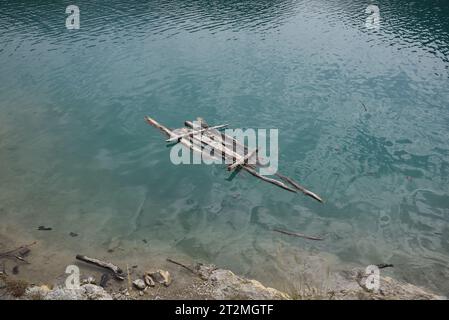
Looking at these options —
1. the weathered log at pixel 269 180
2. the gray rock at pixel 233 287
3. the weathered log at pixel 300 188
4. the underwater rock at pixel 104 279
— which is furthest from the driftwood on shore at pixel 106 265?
the weathered log at pixel 300 188

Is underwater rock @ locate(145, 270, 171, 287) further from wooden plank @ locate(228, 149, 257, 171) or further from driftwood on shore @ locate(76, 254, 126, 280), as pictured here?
wooden plank @ locate(228, 149, 257, 171)

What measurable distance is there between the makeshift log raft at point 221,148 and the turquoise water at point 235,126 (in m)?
0.87

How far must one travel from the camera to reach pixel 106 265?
59.4 ft

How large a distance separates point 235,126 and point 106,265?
1721 centimetres

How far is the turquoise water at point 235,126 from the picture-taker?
2070cm

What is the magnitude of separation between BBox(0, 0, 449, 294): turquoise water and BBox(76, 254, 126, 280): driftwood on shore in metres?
1.26

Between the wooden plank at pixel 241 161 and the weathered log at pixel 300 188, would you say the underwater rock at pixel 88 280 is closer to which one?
the wooden plank at pixel 241 161

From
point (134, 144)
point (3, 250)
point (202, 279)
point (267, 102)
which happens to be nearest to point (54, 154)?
point (134, 144)

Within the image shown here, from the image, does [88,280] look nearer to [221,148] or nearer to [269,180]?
[269,180]

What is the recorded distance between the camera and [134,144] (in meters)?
29.6

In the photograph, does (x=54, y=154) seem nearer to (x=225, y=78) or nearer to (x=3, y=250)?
(x=3, y=250)

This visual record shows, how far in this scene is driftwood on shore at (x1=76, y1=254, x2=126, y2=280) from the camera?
1762cm

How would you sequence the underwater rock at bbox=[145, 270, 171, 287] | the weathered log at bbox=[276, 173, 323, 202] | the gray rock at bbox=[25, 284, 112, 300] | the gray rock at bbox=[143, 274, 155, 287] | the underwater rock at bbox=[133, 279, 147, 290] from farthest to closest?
the weathered log at bbox=[276, 173, 323, 202], the underwater rock at bbox=[145, 270, 171, 287], the gray rock at bbox=[143, 274, 155, 287], the underwater rock at bbox=[133, 279, 147, 290], the gray rock at bbox=[25, 284, 112, 300]

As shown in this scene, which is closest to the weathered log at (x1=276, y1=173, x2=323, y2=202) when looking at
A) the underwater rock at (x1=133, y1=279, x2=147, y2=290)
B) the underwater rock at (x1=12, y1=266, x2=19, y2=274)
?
the underwater rock at (x1=133, y1=279, x2=147, y2=290)
